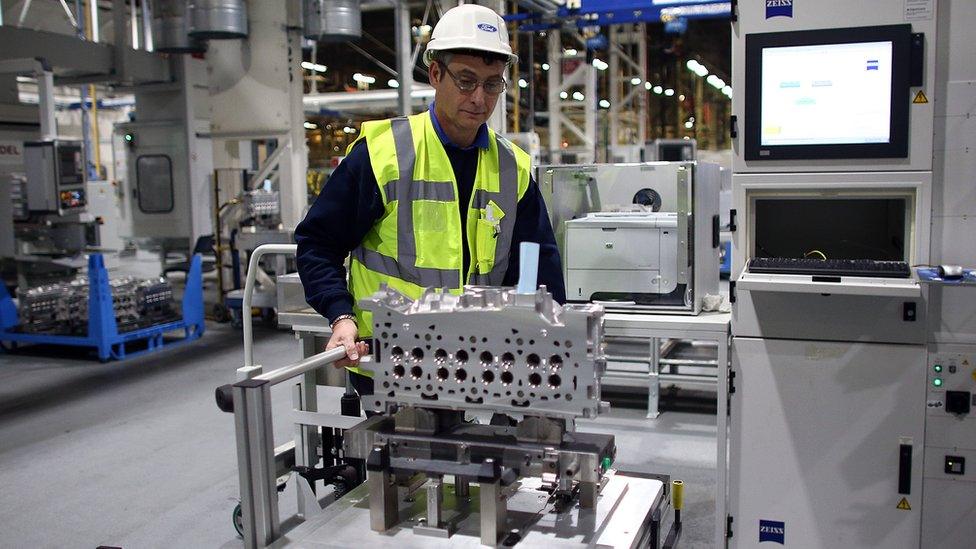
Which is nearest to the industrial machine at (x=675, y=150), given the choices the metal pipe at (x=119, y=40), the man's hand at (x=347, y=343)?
the metal pipe at (x=119, y=40)

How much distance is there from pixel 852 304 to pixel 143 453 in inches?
149

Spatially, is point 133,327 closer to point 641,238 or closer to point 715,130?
point 641,238

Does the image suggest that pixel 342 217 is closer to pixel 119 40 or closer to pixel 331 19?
pixel 331 19

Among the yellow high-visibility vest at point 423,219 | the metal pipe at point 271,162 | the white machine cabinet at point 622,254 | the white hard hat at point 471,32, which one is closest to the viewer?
the white hard hat at point 471,32

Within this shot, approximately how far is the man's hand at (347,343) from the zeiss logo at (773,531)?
1.92 metres

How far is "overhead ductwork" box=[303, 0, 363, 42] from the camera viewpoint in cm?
730

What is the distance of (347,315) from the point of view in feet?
5.67

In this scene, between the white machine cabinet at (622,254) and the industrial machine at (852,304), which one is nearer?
the industrial machine at (852,304)

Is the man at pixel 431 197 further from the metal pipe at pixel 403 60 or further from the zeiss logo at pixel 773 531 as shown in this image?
the metal pipe at pixel 403 60

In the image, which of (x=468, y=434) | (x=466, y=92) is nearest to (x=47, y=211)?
(x=466, y=92)

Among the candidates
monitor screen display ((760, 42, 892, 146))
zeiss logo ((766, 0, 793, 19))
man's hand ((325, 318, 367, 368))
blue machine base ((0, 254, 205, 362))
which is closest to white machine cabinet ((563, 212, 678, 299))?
monitor screen display ((760, 42, 892, 146))

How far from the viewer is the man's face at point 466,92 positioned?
1.80m

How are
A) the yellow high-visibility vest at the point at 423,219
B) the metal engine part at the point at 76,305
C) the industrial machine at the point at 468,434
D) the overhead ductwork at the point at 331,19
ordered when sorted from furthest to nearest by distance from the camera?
the overhead ductwork at the point at 331,19 < the metal engine part at the point at 76,305 < the yellow high-visibility vest at the point at 423,219 < the industrial machine at the point at 468,434

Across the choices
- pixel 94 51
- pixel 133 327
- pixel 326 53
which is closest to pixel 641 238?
pixel 133 327
